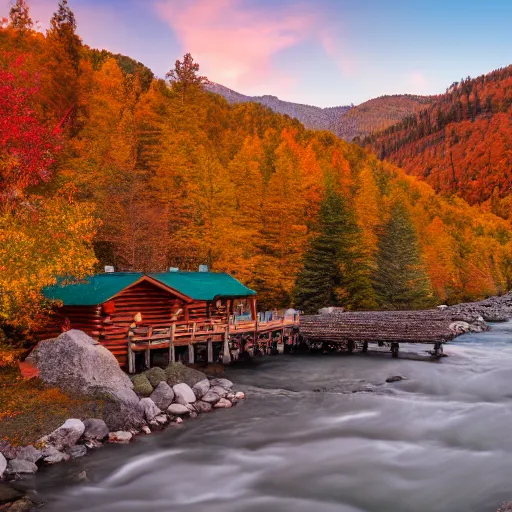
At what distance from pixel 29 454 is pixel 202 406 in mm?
7028

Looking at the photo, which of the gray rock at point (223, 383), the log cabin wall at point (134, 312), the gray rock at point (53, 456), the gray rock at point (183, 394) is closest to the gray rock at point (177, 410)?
the gray rock at point (183, 394)

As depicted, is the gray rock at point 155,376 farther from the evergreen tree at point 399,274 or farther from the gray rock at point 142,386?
the evergreen tree at point 399,274

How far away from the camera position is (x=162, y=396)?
18750 millimetres

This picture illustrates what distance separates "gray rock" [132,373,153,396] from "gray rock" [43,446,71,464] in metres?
5.11

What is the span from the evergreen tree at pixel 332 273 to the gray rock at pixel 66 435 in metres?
31.2

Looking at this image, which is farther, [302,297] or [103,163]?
[302,297]

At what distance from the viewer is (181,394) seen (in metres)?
19.2

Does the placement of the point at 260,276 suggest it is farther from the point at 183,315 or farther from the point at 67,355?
the point at 67,355

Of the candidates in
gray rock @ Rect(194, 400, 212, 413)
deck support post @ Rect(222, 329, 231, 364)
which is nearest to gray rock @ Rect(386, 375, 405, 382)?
deck support post @ Rect(222, 329, 231, 364)

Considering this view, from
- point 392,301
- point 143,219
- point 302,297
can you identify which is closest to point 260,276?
point 302,297

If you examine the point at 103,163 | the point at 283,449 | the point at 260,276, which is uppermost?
the point at 103,163

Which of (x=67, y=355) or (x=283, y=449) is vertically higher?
(x=67, y=355)

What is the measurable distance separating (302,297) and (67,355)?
96.3 ft

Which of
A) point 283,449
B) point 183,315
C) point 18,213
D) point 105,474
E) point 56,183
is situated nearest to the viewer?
point 105,474
